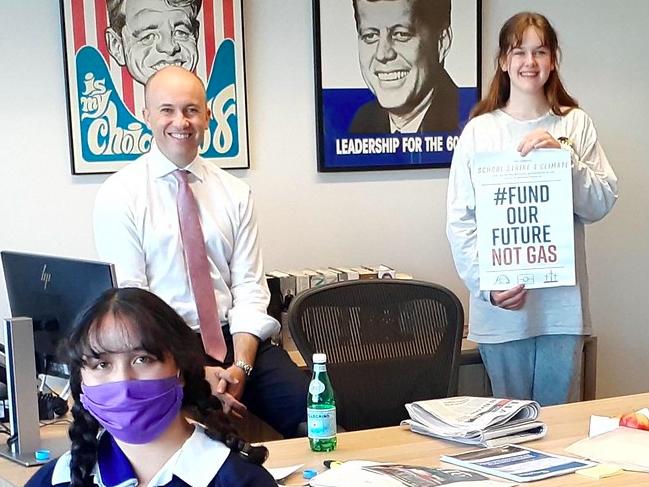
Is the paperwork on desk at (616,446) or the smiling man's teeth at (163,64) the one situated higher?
the smiling man's teeth at (163,64)

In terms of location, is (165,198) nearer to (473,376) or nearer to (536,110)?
(536,110)

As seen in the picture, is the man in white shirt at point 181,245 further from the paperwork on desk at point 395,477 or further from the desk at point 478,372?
the paperwork on desk at point 395,477

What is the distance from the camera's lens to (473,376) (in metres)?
3.67

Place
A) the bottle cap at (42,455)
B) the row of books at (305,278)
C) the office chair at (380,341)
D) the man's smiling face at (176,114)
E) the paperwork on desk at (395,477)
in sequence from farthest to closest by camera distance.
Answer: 1. the row of books at (305,278)
2. the man's smiling face at (176,114)
3. the office chair at (380,341)
4. the bottle cap at (42,455)
5. the paperwork on desk at (395,477)

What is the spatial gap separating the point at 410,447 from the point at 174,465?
0.71 meters

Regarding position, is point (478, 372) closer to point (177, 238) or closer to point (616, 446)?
point (177, 238)

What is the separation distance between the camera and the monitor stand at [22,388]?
210 centimetres

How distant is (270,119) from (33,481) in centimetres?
235

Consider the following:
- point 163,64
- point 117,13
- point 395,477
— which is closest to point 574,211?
point 395,477

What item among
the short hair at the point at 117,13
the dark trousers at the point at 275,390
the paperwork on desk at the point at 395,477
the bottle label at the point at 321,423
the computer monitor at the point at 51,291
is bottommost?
the dark trousers at the point at 275,390

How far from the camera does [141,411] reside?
1.48 meters

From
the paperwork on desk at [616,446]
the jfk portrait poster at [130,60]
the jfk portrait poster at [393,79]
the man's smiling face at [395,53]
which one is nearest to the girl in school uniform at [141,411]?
the paperwork on desk at [616,446]

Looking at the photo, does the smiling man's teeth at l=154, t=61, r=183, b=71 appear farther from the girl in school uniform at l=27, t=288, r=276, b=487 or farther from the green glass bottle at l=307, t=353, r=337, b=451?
the girl in school uniform at l=27, t=288, r=276, b=487

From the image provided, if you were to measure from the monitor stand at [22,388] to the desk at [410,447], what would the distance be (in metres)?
0.53
